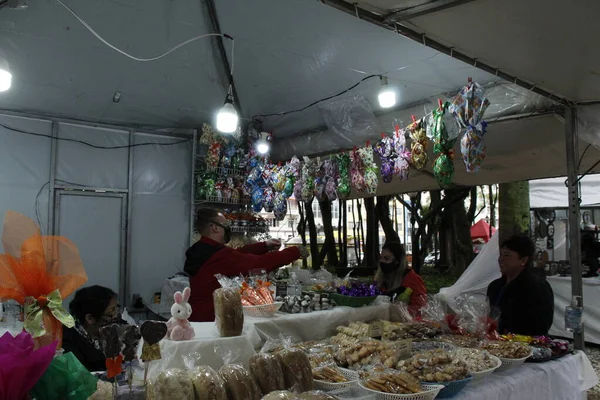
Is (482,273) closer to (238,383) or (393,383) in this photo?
(393,383)

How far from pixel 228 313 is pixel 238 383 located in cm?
64

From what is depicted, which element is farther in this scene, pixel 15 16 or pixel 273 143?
pixel 273 143

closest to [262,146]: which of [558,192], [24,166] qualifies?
[24,166]

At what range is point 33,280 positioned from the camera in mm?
1451

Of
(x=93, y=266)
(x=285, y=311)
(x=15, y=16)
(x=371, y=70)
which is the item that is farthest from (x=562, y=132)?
(x=93, y=266)

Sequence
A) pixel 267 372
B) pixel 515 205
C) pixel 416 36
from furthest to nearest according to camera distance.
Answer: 1. pixel 515 205
2. pixel 416 36
3. pixel 267 372

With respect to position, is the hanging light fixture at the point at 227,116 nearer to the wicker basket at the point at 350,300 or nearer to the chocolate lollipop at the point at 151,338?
the wicker basket at the point at 350,300

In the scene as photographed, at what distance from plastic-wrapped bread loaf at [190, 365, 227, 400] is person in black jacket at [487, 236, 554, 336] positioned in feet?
7.13

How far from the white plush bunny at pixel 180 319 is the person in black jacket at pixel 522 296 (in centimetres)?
203

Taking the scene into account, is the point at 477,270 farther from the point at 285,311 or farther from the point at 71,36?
the point at 71,36

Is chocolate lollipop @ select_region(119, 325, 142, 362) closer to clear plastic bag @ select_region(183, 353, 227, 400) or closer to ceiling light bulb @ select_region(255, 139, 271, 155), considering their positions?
clear plastic bag @ select_region(183, 353, 227, 400)

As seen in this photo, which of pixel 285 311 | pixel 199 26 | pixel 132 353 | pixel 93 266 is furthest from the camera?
pixel 93 266

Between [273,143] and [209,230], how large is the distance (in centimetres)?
291

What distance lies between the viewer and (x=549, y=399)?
2492 mm
